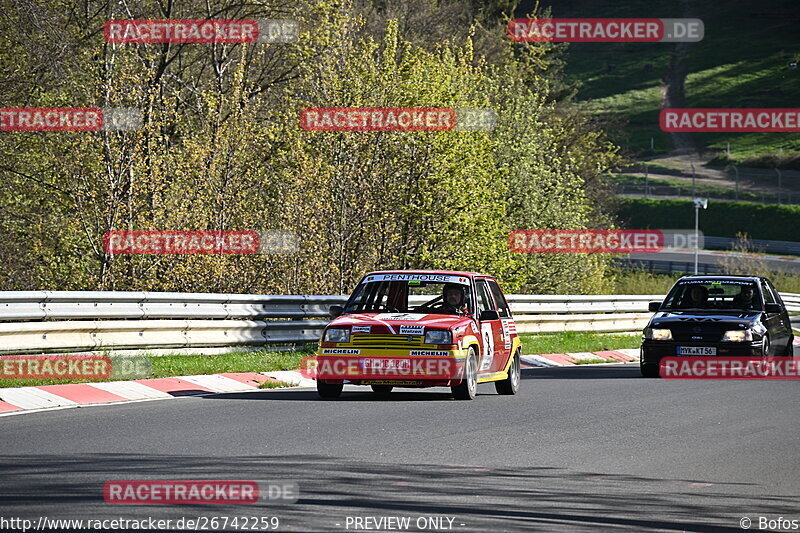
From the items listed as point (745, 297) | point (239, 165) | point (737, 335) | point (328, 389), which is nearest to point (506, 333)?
point (328, 389)

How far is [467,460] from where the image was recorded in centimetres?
995

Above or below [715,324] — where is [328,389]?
below

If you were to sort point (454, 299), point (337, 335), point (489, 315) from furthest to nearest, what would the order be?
point (454, 299) < point (489, 315) < point (337, 335)

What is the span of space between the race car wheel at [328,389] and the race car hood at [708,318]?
6.43 meters

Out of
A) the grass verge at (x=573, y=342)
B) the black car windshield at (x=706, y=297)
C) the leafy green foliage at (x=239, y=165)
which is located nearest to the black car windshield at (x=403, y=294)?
the black car windshield at (x=706, y=297)

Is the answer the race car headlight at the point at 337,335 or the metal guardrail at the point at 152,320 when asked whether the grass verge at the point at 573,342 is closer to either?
the metal guardrail at the point at 152,320

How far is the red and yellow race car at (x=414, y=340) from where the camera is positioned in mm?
14297

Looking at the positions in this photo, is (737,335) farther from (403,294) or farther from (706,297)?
(403,294)

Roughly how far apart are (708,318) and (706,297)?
4.00 feet

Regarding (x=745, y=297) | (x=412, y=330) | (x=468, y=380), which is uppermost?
(x=745, y=297)

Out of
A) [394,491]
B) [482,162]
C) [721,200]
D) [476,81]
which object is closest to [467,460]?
[394,491]

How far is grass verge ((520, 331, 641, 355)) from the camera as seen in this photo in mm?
25484

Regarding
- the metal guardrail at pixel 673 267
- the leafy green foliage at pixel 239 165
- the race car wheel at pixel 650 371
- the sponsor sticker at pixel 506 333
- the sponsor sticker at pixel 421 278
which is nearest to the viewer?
the sponsor sticker at pixel 421 278

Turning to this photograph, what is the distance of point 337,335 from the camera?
14.5m
